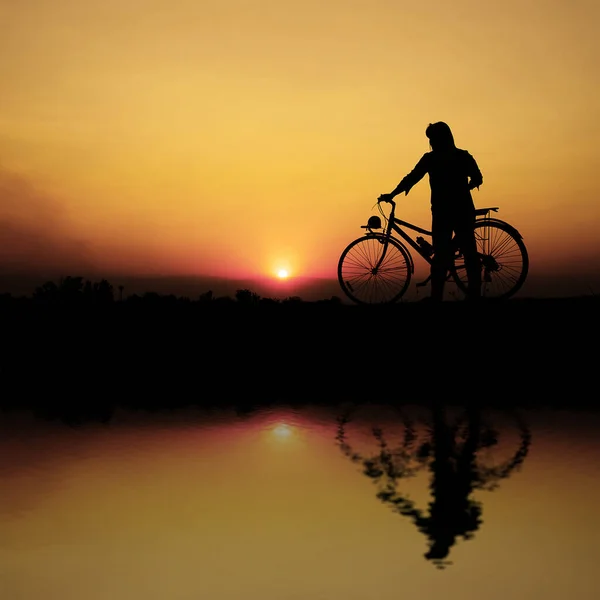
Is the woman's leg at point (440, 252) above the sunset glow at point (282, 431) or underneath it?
above

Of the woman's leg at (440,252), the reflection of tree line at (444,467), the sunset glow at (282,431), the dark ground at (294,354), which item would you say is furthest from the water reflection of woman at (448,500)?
the woman's leg at (440,252)

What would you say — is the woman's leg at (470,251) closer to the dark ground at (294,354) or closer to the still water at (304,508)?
the dark ground at (294,354)

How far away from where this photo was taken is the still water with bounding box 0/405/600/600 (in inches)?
201

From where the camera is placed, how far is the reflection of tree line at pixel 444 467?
19.9 feet

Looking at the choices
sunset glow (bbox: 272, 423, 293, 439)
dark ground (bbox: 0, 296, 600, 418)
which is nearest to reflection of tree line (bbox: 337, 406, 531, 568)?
sunset glow (bbox: 272, 423, 293, 439)

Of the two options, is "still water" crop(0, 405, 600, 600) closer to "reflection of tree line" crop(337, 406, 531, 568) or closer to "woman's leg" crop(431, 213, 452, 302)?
"reflection of tree line" crop(337, 406, 531, 568)

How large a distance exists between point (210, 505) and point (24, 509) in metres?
1.34

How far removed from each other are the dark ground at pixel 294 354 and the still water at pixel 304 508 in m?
1.89

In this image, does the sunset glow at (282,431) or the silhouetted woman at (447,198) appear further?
the silhouetted woman at (447,198)

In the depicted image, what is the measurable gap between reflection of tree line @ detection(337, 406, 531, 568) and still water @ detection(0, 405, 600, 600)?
21mm

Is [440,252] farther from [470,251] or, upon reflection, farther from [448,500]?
[448,500]

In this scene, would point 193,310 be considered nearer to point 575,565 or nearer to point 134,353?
point 134,353

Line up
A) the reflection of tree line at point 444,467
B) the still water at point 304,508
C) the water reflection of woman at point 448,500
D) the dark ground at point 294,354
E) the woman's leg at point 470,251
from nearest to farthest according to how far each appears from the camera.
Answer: the still water at point 304,508, the water reflection of woman at point 448,500, the reflection of tree line at point 444,467, the dark ground at point 294,354, the woman's leg at point 470,251

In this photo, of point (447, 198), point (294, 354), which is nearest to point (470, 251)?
point (447, 198)
